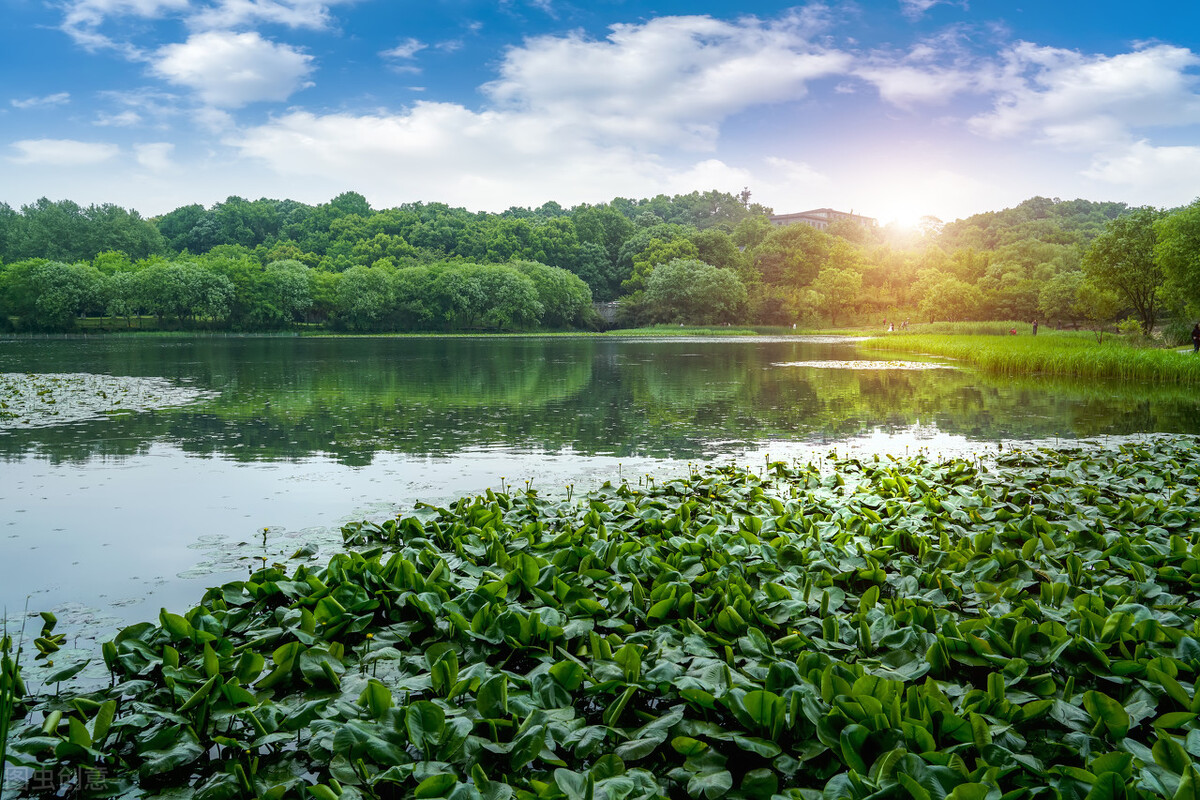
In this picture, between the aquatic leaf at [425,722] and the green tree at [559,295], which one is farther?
the green tree at [559,295]

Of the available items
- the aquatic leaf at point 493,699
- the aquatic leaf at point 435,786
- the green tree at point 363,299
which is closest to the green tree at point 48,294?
the green tree at point 363,299

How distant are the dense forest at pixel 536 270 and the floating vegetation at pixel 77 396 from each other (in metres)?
37.0

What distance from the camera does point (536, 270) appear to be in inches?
3263

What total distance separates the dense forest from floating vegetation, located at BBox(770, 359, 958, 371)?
10.6 meters

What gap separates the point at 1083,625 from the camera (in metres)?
3.59

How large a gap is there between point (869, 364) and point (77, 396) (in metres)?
27.2

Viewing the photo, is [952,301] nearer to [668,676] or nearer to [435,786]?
[668,676]

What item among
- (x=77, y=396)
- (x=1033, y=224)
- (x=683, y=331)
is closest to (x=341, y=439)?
(x=77, y=396)

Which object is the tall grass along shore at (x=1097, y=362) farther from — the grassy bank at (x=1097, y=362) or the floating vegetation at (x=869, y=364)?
the floating vegetation at (x=869, y=364)

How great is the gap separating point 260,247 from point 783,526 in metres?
105

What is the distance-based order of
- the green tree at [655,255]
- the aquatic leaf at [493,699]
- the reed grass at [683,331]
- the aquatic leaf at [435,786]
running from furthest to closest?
the green tree at [655,255] → the reed grass at [683,331] → the aquatic leaf at [493,699] → the aquatic leaf at [435,786]

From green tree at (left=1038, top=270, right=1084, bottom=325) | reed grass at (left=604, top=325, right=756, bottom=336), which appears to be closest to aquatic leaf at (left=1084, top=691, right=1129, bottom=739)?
green tree at (left=1038, top=270, right=1084, bottom=325)

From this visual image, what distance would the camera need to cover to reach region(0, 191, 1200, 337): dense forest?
64.6m

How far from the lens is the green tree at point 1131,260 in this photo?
38.0m
